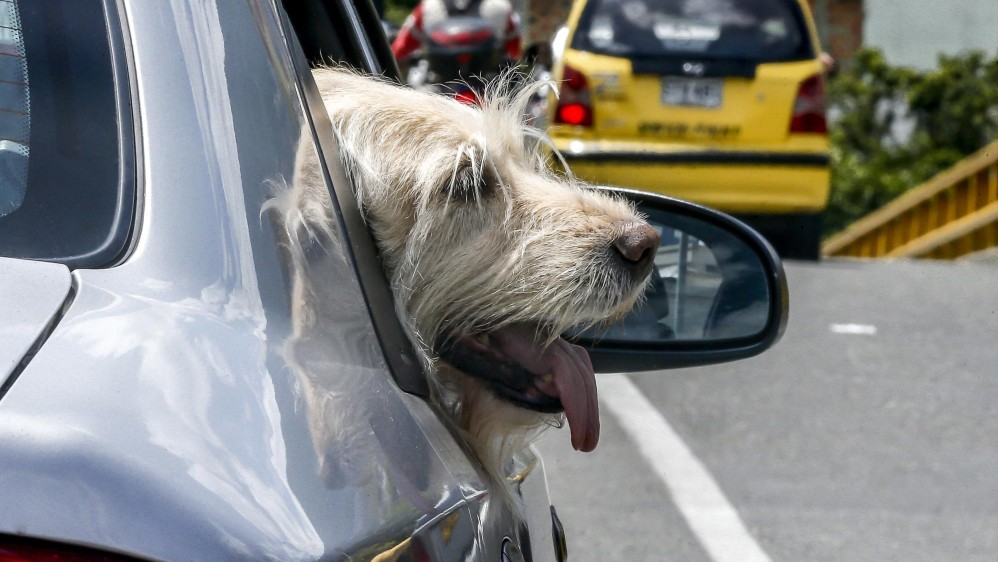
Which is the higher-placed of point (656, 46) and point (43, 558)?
point (43, 558)

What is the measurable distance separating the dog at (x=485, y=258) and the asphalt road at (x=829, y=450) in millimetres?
3047

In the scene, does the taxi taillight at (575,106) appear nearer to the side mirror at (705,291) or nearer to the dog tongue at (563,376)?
the side mirror at (705,291)

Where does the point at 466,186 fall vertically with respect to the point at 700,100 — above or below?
above

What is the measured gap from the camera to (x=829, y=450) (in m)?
6.40

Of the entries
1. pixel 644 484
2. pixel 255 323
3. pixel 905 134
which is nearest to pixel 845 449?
pixel 644 484

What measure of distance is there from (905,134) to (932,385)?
16794mm

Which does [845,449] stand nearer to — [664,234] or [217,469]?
[664,234]

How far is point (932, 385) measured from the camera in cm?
743

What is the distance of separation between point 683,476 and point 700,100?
5090 millimetres

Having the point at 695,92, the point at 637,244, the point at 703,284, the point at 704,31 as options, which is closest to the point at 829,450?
the point at 703,284

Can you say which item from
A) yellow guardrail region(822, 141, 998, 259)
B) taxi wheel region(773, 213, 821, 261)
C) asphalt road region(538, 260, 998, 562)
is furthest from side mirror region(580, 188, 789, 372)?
yellow guardrail region(822, 141, 998, 259)

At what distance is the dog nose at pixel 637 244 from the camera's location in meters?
2.24

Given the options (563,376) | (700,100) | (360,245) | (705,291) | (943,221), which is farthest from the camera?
(943,221)

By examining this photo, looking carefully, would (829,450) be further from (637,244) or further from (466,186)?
(466,186)
